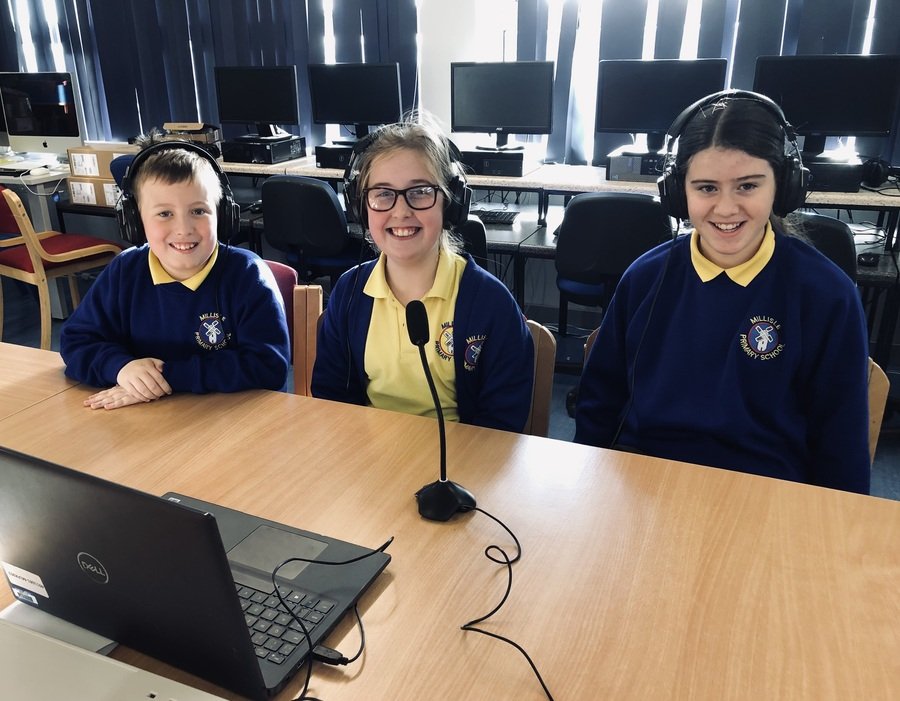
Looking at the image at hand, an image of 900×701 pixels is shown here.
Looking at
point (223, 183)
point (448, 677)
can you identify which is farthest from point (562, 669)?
point (223, 183)

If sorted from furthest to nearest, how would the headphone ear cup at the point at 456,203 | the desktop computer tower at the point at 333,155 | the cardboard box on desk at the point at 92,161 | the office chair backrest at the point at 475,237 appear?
the cardboard box on desk at the point at 92,161, the desktop computer tower at the point at 333,155, the office chair backrest at the point at 475,237, the headphone ear cup at the point at 456,203

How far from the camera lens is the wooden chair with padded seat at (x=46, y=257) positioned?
324 cm

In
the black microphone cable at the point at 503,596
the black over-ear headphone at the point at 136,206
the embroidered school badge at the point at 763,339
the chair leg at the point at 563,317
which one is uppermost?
the black over-ear headphone at the point at 136,206

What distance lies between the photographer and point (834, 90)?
112 inches

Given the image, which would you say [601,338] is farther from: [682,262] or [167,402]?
[167,402]

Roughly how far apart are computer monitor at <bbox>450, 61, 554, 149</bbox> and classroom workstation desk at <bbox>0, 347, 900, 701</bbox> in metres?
2.64

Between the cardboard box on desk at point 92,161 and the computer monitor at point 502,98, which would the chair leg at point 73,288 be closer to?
the cardboard box on desk at point 92,161

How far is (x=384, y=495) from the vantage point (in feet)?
3.12

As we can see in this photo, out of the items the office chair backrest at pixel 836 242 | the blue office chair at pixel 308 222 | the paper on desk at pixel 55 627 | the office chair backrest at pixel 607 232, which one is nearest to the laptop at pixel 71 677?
the paper on desk at pixel 55 627

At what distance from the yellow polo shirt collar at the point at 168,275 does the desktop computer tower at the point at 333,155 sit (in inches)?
88.8

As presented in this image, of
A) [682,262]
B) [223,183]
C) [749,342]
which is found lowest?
[749,342]

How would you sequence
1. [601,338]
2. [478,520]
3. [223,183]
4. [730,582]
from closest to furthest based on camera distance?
[730,582], [478,520], [601,338], [223,183]

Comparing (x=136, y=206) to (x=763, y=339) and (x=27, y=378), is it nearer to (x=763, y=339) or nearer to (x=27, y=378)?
(x=27, y=378)

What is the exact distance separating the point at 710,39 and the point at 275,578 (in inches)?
132
